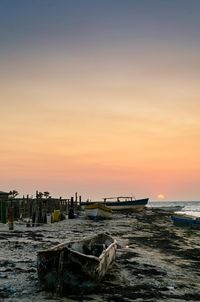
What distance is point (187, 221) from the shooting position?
38.4 metres

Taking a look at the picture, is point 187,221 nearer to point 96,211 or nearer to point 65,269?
point 96,211

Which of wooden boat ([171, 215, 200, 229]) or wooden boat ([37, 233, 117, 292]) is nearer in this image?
wooden boat ([37, 233, 117, 292])

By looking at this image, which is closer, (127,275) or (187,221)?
(127,275)

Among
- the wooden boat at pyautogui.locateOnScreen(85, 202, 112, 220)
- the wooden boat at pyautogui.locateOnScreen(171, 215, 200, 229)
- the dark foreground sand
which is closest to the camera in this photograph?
the dark foreground sand

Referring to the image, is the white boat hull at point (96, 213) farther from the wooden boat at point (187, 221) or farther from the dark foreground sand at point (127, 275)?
the dark foreground sand at point (127, 275)

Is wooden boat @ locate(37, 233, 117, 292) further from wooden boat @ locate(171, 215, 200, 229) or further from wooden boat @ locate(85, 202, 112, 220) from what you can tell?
wooden boat @ locate(85, 202, 112, 220)

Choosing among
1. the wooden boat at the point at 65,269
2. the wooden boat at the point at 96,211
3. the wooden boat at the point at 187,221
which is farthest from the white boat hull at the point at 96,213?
the wooden boat at the point at 65,269

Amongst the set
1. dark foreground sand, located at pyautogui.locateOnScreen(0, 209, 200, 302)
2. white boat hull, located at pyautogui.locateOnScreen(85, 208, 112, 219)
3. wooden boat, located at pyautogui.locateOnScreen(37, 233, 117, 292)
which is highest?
white boat hull, located at pyautogui.locateOnScreen(85, 208, 112, 219)

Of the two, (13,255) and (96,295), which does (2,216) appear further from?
(96,295)

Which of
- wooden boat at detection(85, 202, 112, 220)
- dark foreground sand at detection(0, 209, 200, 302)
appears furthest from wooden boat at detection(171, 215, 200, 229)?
dark foreground sand at detection(0, 209, 200, 302)

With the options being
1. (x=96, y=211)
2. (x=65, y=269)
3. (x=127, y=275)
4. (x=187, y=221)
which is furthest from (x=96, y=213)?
(x=65, y=269)

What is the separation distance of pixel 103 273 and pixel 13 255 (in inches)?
201

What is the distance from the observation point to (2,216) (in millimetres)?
32719

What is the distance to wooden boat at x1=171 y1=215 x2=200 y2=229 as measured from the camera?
1469 inches
